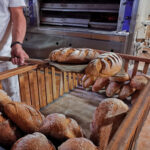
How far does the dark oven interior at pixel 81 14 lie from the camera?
302 centimetres

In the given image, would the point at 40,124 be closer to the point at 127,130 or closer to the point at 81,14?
the point at 127,130

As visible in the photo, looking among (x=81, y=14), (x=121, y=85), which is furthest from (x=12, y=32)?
(x=81, y=14)

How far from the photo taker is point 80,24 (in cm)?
341

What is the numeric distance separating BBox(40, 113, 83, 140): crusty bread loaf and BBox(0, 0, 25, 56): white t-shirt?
1144mm

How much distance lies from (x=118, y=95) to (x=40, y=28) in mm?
3033

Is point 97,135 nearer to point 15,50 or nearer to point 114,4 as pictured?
point 15,50

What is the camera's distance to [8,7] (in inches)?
57.3

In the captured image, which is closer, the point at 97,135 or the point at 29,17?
the point at 97,135

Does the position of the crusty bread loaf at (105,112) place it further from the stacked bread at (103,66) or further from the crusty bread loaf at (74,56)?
the crusty bread loaf at (74,56)

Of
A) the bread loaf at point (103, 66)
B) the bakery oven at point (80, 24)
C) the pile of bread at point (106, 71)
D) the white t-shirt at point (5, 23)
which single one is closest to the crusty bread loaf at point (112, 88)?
the pile of bread at point (106, 71)

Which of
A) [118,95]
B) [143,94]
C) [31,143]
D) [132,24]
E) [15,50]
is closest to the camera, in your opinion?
[31,143]

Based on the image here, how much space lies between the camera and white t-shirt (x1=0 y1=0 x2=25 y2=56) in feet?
4.63

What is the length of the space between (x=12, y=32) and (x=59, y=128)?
44.8 inches

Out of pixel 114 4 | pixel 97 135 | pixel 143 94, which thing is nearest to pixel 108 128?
pixel 97 135
